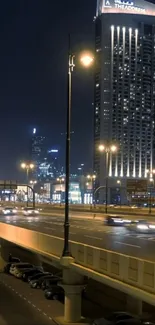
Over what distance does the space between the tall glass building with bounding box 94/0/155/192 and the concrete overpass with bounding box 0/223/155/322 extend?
140798mm

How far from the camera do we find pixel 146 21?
196000 millimetres

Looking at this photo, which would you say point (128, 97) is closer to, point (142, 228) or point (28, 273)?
point (142, 228)

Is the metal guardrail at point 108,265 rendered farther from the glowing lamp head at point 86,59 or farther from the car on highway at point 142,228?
the car on highway at point 142,228

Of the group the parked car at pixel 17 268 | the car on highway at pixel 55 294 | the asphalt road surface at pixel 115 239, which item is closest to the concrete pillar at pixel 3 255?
the parked car at pixel 17 268

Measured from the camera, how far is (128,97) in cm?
18738

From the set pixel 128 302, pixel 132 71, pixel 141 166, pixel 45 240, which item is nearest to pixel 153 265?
pixel 45 240

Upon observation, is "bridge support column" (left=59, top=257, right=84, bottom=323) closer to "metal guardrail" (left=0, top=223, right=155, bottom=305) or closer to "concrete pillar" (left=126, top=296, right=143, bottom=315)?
"metal guardrail" (left=0, top=223, right=155, bottom=305)

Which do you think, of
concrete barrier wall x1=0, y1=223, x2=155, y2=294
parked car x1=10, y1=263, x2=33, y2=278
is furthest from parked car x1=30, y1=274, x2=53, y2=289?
concrete barrier wall x1=0, y1=223, x2=155, y2=294

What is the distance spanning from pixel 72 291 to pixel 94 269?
6413 millimetres

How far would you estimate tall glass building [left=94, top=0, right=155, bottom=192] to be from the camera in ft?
589

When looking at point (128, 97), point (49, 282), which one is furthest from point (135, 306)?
point (128, 97)

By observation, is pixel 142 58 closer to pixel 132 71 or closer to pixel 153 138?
pixel 132 71

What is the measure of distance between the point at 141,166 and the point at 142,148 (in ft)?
22.1

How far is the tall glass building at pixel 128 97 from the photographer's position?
17962 centimetres
